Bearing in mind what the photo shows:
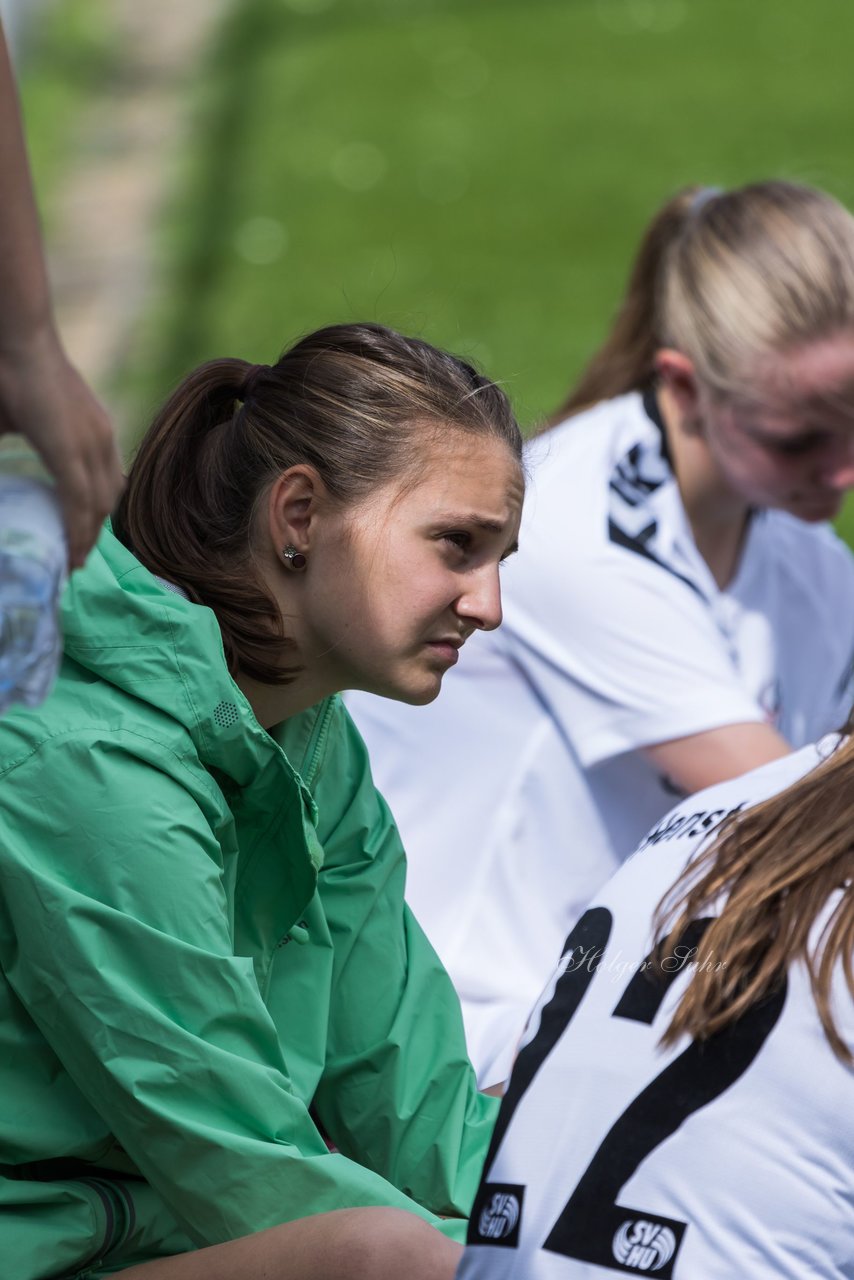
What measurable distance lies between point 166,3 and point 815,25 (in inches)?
164

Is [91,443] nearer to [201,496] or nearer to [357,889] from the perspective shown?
[201,496]

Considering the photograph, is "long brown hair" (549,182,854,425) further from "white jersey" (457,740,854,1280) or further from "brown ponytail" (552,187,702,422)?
"white jersey" (457,740,854,1280)

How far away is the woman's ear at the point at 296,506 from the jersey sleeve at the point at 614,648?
0.79 metres

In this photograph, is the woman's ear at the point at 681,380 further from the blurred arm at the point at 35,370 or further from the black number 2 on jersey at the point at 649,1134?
the blurred arm at the point at 35,370

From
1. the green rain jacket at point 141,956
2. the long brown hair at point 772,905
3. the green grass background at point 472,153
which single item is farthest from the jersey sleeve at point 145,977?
the green grass background at point 472,153

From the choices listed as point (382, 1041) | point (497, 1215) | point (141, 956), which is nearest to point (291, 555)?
point (141, 956)

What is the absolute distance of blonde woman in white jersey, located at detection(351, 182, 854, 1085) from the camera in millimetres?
2646

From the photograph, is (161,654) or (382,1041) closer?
(161,654)

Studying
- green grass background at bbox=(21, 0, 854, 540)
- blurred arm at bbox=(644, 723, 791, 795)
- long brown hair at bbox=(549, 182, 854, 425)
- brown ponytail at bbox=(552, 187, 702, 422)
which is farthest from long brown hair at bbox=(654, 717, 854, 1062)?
green grass background at bbox=(21, 0, 854, 540)

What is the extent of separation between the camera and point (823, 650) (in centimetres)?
299

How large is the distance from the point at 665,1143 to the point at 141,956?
0.49 meters

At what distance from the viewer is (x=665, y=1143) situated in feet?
4.99

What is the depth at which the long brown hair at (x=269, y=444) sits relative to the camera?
1.93 meters

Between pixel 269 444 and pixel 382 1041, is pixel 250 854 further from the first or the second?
pixel 269 444
